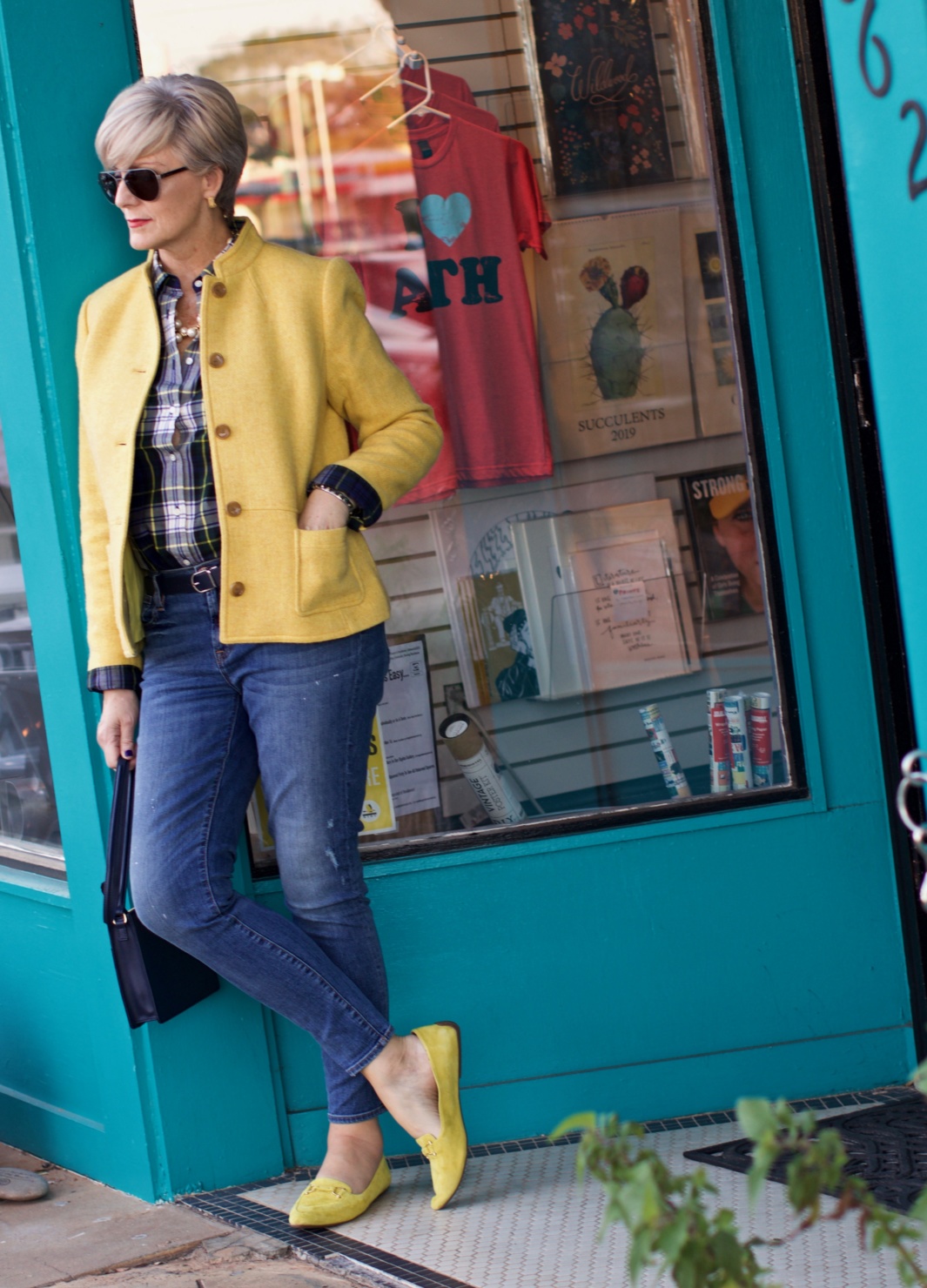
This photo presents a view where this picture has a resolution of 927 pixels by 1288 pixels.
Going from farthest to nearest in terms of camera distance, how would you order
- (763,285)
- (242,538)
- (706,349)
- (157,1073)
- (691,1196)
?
(706,349) → (763,285) → (157,1073) → (242,538) → (691,1196)

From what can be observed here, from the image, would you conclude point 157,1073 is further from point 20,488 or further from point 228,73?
point 228,73

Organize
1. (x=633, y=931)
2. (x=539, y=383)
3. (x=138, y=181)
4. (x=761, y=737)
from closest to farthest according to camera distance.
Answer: (x=138, y=181), (x=633, y=931), (x=761, y=737), (x=539, y=383)

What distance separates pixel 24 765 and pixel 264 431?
Answer: 1230 mm

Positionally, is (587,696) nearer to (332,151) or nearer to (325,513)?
(325,513)

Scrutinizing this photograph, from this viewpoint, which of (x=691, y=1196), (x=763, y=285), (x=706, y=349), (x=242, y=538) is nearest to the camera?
(x=691, y=1196)

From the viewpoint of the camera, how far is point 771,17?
287 centimetres

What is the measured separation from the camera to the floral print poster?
307 centimetres

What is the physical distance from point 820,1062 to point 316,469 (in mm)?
1625

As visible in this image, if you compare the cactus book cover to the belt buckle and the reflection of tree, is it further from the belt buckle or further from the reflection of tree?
the belt buckle

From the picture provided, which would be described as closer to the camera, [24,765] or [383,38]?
[383,38]

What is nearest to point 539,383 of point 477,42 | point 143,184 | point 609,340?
point 609,340

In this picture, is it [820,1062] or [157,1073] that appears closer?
[157,1073]

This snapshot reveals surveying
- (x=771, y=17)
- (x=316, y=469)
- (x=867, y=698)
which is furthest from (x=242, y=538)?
(x=771, y=17)

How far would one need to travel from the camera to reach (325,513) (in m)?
2.40
